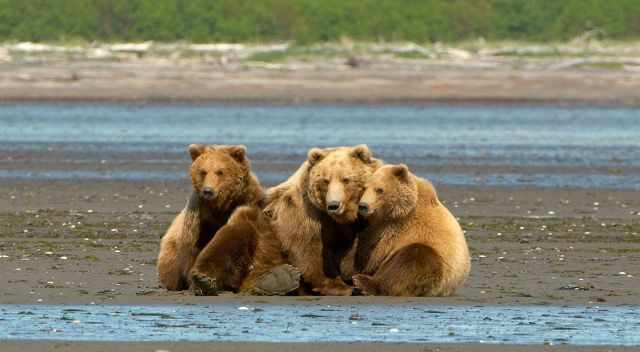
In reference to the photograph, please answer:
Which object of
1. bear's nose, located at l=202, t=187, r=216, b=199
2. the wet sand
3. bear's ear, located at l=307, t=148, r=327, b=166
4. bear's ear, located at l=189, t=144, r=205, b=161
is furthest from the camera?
the wet sand

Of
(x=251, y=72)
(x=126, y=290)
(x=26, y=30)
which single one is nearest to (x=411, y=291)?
(x=126, y=290)

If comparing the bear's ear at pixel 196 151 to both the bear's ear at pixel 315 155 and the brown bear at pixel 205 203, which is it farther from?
the bear's ear at pixel 315 155

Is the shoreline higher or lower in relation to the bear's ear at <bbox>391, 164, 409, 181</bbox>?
lower

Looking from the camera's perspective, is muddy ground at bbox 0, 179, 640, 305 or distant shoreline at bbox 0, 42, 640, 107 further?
distant shoreline at bbox 0, 42, 640, 107

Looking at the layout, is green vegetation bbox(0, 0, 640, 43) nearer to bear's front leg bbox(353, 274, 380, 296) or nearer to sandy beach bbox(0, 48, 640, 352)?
sandy beach bbox(0, 48, 640, 352)

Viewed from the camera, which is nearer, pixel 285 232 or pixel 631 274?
pixel 285 232

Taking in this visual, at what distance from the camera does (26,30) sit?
145 ft

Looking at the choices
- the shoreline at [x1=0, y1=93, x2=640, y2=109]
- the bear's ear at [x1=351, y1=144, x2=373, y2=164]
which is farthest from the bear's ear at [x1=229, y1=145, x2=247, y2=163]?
the shoreline at [x1=0, y1=93, x2=640, y2=109]

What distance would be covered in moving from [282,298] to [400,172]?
3.24 ft

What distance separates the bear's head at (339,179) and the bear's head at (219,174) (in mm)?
464

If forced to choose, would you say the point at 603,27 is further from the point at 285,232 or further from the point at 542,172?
the point at 285,232

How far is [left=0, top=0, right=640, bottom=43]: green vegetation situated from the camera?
45.1 meters

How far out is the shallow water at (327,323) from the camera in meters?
7.23

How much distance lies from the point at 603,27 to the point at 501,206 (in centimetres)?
3338
